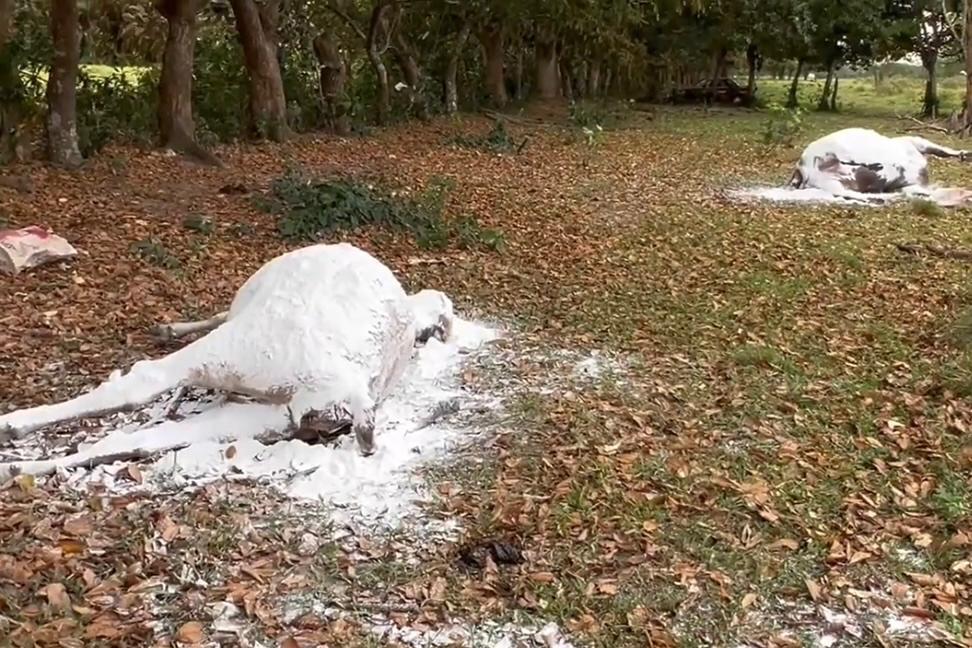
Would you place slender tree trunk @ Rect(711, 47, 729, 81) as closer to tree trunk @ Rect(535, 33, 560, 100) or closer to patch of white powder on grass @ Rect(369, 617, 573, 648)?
tree trunk @ Rect(535, 33, 560, 100)

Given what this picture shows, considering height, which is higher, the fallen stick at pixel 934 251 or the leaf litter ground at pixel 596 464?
the fallen stick at pixel 934 251

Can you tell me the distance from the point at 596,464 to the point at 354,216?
4548mm

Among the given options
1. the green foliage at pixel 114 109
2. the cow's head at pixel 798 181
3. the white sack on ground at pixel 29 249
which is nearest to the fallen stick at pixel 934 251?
the cow's head at pixel 798 181

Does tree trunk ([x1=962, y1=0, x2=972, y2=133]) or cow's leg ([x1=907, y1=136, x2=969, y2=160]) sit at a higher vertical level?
tree trunk ([x1=962, y1=0, x2=972, y2=133])

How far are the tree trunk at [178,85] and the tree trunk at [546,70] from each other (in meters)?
12.0

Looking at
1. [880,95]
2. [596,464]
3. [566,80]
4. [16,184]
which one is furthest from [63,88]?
[880,95]

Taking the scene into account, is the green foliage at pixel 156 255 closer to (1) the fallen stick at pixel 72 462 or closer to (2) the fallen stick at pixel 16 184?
(2) the fallen stick at pixel 16 184

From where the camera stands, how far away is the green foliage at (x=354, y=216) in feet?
25.8

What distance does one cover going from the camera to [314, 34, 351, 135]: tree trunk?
1388cm

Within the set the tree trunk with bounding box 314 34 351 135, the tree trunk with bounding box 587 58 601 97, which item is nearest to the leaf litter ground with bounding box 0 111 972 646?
the tree trunk with bounding box 314 34 351 135

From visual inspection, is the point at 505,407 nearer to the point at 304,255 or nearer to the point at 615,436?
the point at 615,436

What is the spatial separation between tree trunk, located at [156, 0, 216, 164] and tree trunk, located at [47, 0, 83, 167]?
121 centimetres

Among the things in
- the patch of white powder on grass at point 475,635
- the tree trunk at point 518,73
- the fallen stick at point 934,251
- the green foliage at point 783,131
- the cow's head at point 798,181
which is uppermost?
the tree trunk at point 518,73

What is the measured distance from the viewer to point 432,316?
5.34 meters
